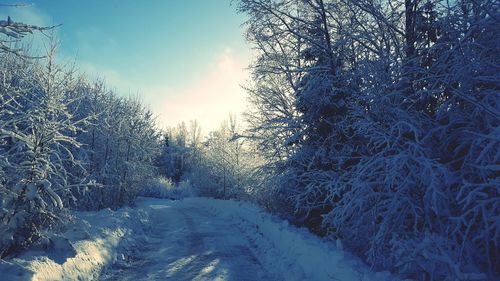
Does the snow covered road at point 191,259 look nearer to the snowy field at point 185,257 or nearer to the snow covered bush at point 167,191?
the snowy field at point 185,257

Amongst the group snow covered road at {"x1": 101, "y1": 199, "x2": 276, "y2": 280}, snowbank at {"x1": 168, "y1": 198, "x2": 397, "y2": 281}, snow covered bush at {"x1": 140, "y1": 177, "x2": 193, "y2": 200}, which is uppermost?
snow covered bush at {"x1": 140, "y1": 177, "x2": 193, "y2": 200}

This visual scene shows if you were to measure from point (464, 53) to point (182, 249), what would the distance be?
8.31 metres

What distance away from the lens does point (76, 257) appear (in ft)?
22.5

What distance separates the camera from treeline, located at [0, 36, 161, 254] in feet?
21.0

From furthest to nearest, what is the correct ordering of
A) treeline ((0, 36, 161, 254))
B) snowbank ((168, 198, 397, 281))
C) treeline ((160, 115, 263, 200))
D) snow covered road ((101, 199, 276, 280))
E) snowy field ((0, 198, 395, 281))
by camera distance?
treeline ((160, 115, 263, 200)) < snow covered road ((101, 199, 276, 280)) < treeline ((0, 36, 161, 254)) < snowy field ((0, 198, 395, 281)) < snowbank ((168, 198, 397, 281))

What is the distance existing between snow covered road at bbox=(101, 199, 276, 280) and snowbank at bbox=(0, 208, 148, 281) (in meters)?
0.38

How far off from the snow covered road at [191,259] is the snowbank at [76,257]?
1.24ft

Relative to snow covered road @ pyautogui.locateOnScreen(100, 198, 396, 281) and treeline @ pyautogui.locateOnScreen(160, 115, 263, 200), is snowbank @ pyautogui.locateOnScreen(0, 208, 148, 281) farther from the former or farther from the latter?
treeline @ pyautogui.locateOnScreen(160, 115, 263, 200)

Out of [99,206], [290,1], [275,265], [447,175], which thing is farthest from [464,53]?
[99,206]

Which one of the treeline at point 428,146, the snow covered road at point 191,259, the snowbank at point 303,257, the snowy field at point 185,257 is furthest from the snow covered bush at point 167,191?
the treeline at point 428,146

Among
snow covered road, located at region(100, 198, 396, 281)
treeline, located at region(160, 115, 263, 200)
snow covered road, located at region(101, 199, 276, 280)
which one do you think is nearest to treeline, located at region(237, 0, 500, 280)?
snow covered road, located at region(100, 198, 396, 281)

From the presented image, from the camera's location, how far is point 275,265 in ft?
26.6

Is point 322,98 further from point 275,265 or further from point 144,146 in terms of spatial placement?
point 144,146

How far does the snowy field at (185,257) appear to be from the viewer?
→ 19.5ft
